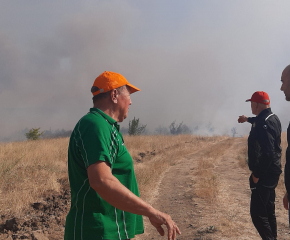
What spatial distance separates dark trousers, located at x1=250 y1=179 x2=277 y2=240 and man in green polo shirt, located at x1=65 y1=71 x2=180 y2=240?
2165 millimetres

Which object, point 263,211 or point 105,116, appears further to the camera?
point 263,211

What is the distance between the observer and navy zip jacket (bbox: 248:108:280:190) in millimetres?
3551

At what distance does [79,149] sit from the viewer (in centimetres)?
177

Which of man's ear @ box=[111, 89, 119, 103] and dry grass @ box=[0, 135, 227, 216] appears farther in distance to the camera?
dry grass @ box=[0, 135, 227, 216]

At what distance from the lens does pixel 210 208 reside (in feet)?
19.2

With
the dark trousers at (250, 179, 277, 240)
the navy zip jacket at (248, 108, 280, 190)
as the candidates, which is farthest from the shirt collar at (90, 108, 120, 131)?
the dark trousers at (250, 179, 277, 240)

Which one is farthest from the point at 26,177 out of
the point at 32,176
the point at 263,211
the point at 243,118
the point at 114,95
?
the point at 114,95

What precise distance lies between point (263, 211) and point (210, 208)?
245 cm

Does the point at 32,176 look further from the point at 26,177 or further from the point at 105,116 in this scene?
the point at 105,116

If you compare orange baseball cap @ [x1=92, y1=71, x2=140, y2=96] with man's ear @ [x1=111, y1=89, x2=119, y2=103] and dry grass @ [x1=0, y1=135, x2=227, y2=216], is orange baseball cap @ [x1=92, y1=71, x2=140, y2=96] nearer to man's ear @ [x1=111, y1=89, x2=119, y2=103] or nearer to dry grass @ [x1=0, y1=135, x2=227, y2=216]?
man's ear @ [x1=111, y1=89, x2=119, y2=103]

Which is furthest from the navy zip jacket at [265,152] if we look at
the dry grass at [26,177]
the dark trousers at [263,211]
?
the dry grass at [26,177]

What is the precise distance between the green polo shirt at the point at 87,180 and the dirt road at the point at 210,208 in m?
3.10

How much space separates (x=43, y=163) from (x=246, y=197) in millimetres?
6034

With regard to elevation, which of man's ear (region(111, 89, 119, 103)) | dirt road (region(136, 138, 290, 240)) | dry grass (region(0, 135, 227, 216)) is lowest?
dirt road (region(136, 138, 290, 240))
